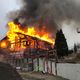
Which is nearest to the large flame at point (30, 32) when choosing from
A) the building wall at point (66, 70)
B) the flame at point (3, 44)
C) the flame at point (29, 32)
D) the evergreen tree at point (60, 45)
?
the flame at point (29, 32)

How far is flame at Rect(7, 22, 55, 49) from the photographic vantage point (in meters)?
72.1

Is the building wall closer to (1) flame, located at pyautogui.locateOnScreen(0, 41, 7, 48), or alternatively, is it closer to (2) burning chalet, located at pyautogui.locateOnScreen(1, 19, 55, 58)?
(2) burning chalet, located at pyautogui.locateOnScreen(1, 19, 55, 58)

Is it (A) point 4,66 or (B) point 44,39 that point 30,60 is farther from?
(A) point 4,66

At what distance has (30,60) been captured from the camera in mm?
52688

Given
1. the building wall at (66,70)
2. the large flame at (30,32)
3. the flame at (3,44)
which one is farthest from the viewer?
the flame at (3,44)

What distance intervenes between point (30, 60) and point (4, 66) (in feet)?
124

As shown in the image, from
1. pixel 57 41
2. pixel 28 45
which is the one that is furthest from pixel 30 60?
pixel 28 45

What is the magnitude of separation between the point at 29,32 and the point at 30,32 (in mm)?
547

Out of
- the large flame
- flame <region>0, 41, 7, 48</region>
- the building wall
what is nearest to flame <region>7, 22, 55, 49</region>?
the large flame

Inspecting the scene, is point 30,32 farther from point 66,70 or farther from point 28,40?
point 66,70

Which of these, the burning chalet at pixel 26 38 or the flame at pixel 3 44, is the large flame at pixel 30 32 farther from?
the flame at pixel 3 44

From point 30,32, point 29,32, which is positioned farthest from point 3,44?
point 30,32

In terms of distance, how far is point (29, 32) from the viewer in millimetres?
71875

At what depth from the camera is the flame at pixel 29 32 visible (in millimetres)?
72062
